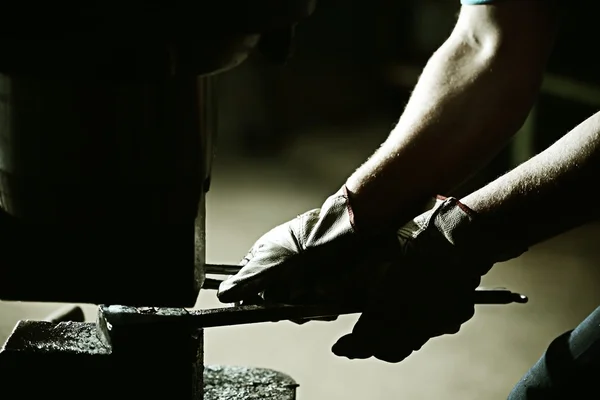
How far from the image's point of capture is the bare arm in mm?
979

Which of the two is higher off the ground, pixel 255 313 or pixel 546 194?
pixel 546 194

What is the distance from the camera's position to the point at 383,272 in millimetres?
947

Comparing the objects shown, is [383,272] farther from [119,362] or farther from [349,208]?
[119,362]

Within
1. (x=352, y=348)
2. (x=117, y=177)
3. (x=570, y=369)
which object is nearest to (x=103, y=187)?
(x=117, y=177)

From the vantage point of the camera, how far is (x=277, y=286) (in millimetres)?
970

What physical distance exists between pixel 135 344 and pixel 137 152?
0.23m

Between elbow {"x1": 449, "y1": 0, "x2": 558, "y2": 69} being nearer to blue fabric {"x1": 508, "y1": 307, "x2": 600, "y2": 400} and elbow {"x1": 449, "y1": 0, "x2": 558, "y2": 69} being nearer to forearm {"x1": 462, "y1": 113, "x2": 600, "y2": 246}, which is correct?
forearm {"x1": 462, "y1": 113, "x2": 600, "y2": 246}

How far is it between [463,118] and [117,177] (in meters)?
0.45

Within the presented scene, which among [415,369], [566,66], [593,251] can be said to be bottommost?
[415,369]

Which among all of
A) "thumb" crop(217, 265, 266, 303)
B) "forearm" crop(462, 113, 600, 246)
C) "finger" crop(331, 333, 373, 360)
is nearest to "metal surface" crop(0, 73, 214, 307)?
"thumb" crop(217, 265, 266, 303)

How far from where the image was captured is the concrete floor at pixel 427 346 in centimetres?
176

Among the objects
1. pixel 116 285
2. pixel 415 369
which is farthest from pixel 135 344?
pixel 415 369

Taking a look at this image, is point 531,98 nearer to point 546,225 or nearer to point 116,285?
point 546,225

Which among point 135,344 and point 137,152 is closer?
point 137,152
